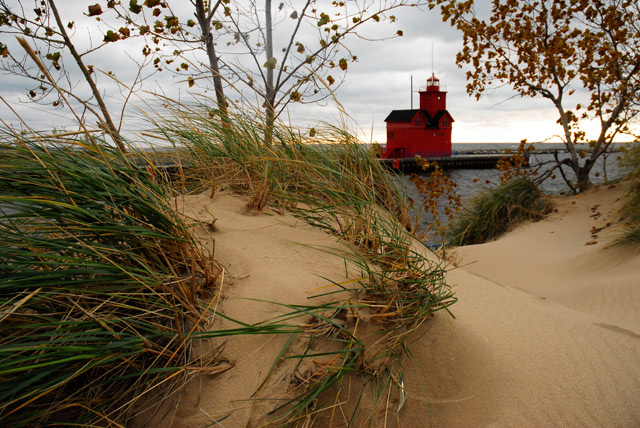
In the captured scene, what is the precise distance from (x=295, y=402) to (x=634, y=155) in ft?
21.6

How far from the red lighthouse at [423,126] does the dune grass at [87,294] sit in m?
36.9

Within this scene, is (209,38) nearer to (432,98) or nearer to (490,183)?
(490,183)

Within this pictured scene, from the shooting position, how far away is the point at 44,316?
3.48 feet

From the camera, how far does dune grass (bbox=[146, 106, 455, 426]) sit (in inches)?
48.0

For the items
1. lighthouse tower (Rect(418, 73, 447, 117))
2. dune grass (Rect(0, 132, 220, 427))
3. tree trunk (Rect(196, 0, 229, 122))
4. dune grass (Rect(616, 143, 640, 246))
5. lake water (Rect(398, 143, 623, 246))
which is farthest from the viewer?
lighthouse tower (Rect(418, 73, 447, 117))

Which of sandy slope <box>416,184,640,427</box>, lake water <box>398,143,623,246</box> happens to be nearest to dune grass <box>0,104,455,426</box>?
sandy slope <box>416,184,640,427</box>

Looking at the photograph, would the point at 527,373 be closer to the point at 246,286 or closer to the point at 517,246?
the point at 246,286

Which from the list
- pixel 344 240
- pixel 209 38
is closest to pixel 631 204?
pixel 344 240

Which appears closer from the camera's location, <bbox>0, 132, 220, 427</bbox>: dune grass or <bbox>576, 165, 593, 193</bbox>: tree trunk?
<bbox>0, 132, 220, 427</bbox>: dune grass

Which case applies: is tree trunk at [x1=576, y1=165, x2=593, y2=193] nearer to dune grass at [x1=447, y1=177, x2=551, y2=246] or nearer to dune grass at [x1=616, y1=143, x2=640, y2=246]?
dune grass at [x1=447, y1=177, x2=551, y2=246]

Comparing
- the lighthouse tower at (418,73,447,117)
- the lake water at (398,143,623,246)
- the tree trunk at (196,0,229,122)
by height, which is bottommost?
the lake water at (398,143,623,246)

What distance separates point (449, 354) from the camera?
140 centimetres

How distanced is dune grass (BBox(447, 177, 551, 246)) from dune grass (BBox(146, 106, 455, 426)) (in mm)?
4731

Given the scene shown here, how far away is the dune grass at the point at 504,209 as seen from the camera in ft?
22.9
